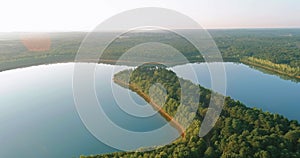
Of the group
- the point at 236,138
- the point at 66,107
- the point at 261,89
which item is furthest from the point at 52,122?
the point at 261,89

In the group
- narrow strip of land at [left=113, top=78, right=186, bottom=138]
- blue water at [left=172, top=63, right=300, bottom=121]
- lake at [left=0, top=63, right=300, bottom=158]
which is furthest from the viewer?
blue water at [left=172, top=63, right=300, bottom=121]

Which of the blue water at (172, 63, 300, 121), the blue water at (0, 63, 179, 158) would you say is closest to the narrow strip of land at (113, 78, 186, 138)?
the blue water at (0, 63, 179, 158)

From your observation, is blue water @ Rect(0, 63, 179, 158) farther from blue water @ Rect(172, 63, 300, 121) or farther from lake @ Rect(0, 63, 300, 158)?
blue water @ Rect(172, 63, 300, 121)

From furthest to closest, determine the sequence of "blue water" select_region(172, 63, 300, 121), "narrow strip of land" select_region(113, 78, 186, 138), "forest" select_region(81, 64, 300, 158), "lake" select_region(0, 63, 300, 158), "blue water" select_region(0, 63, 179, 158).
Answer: "blue water" select_region(172, 63, 300, 121), "narrow strip of land" select_region(113, 78, 186, 138), "lake" select_region(0, 63, 300, 158), "blue water" select_region(0, 63, 179, 158), "forest" select_region(81, 64, 300, 158)

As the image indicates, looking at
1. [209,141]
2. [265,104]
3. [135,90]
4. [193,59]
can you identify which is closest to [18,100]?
[135,90]

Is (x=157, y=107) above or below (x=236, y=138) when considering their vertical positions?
above

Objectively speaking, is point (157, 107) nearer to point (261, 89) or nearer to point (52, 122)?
point (52, 122)

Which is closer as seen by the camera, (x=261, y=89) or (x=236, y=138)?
(x=236, y=138)

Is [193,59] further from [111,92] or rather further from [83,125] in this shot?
[83,125]
